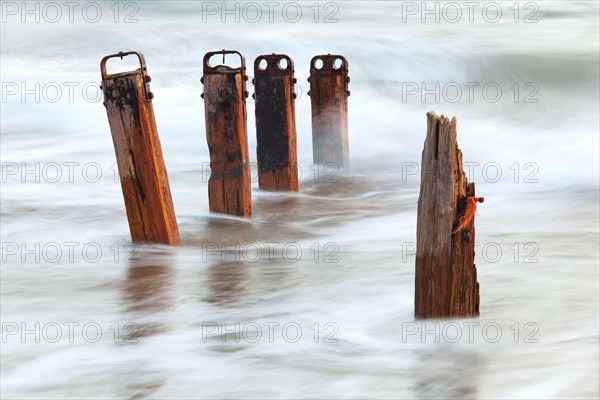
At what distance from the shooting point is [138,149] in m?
6.93

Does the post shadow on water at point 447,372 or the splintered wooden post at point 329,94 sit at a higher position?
the splintered wooden post at point 329,94

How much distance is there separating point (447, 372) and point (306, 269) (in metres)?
2.09

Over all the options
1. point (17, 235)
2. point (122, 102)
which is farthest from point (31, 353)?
point (17, 235)

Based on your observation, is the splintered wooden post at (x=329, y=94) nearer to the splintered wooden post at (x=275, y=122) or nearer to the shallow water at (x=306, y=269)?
the shallow water at (x=306, y=269)

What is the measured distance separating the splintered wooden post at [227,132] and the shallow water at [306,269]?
0.89 ft

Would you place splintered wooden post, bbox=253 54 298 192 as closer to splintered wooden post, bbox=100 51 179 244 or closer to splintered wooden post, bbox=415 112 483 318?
splintered wooden post, bbox=100 51 179 244

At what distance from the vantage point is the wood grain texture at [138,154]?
6.84 meters

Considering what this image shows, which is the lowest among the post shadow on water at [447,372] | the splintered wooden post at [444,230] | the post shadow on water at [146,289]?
the post shadow on water at [447,372]

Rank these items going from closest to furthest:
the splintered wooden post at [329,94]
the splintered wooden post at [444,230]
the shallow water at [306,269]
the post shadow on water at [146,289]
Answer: the splintered wooden post at [444,230] < the shallow water at [306,269] < the post shadow on water at [146,289] < the splintered wooden post at [329,94]

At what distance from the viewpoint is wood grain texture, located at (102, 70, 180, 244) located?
22.4ft

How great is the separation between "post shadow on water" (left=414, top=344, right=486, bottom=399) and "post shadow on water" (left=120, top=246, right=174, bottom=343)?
58.7 inches

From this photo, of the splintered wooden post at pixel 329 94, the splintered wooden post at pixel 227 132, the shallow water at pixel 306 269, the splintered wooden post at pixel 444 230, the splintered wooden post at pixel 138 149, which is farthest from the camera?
the splintered wooden post at pixel 329 94

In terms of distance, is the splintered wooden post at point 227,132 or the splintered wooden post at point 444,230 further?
the splintered wooden post at point 227,132

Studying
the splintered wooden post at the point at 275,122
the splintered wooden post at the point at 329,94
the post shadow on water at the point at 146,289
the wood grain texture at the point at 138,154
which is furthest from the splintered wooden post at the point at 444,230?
the splintered wooden post at the point at 329,94
